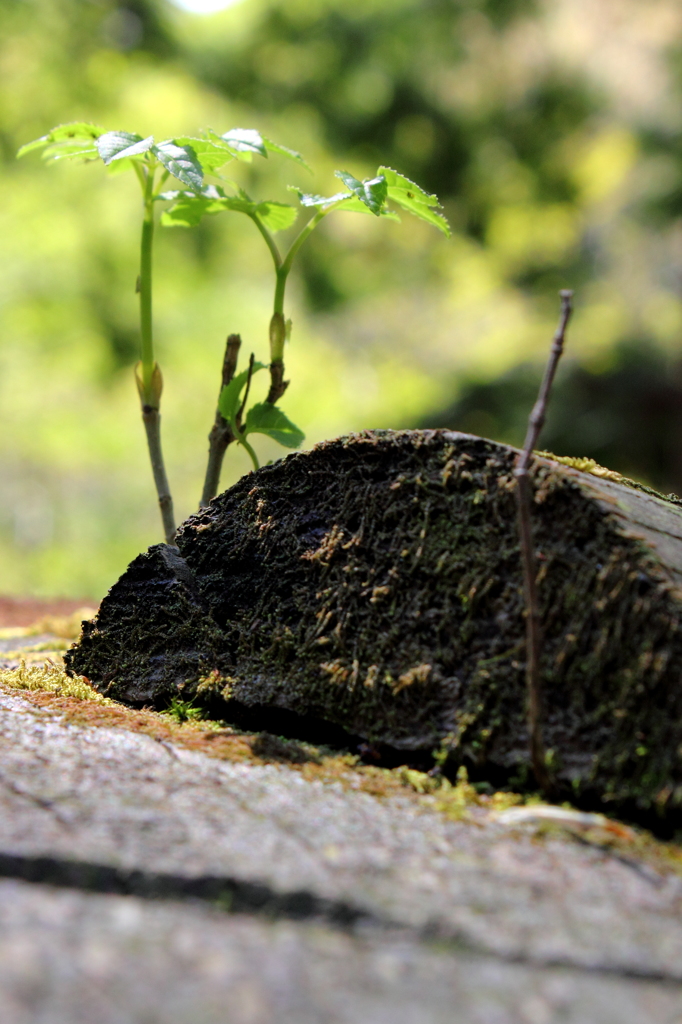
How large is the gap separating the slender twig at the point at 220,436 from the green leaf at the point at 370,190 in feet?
1.33

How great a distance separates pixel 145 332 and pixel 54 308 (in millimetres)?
7157

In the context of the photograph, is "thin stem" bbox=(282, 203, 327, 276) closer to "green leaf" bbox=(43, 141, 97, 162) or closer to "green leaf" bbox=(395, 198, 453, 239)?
"green leaf" bbox=(395, 198, 453, 239)

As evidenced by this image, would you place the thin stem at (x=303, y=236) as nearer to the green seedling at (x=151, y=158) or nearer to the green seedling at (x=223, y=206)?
the green seedling at (x=223, y=206)

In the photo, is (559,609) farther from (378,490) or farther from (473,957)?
(473,957)

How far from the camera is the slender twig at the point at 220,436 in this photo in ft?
4.96

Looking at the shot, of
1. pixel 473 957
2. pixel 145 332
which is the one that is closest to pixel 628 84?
pixel 145 332

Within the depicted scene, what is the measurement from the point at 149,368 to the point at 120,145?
43 cm

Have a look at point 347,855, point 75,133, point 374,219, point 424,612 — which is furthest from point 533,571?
point 374,219

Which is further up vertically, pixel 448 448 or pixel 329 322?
pixel 329 322

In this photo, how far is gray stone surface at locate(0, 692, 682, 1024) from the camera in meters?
0.59

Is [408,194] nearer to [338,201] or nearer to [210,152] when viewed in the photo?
[338,201]

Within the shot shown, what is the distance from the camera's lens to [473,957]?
2.16ft

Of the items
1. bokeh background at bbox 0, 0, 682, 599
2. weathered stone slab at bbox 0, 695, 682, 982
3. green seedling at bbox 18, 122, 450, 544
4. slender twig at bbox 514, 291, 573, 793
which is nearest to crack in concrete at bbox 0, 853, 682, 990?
weathered stone slab at bbox 0, 695, 682, 982

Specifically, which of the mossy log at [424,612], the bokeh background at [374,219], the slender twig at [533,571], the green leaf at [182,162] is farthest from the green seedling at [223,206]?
the bokeh background at [374,219]
